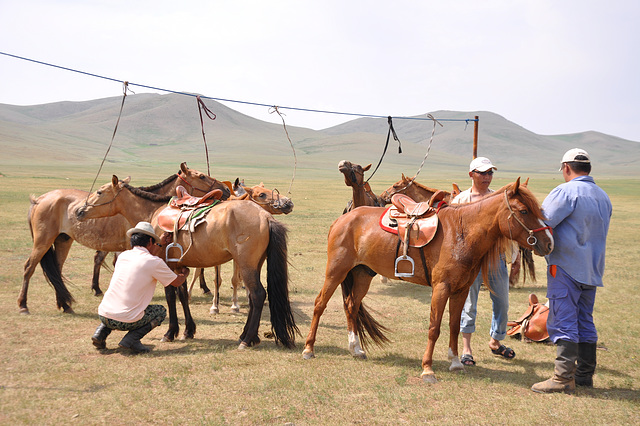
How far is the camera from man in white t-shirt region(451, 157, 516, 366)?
5.60 metres

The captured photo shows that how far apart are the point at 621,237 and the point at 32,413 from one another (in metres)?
19.5

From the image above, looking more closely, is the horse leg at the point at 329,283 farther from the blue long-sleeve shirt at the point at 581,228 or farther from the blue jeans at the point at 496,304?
the blue long-sleeve shirt at the point at 581,228

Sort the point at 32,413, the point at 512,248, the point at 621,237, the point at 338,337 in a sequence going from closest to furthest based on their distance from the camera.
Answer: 1. the point at 32,413
2. the point at 512,248
3. the point at 338,337
4. the point at 621,237

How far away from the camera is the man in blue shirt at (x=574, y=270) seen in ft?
15.3

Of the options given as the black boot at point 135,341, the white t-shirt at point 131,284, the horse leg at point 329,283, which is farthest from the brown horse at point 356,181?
the black boot at point 135,341

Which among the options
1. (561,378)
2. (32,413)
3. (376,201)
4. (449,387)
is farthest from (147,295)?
(376,201)

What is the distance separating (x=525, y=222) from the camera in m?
4.65

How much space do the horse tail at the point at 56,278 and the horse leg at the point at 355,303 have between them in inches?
184

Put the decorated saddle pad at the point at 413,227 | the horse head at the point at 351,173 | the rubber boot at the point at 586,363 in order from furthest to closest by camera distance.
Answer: the horse head at the point at 351,173 → the decorated saddle pad at the point at 413,227 → the rubber boot at the point at 586,363

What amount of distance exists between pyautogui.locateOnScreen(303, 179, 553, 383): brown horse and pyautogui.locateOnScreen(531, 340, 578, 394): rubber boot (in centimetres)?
96

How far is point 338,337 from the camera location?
660cm

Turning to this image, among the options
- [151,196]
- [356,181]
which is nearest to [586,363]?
[356,181]

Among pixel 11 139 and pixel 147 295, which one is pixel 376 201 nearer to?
pixel 147 295

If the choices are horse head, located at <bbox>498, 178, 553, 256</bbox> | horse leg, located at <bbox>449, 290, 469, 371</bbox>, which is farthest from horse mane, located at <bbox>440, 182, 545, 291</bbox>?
horse leg, located at <bbox>449, 290, 469, 371</bbox>
